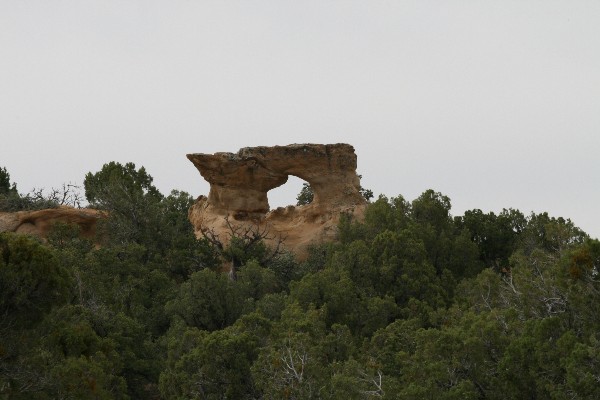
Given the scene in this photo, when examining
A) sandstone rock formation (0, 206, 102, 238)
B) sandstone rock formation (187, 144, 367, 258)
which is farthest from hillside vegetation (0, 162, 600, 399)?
sandstone rock formation (187, 144, 367, 258)

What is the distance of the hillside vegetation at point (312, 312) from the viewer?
25.4 m

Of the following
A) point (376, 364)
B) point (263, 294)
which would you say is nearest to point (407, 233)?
point (263, 294)

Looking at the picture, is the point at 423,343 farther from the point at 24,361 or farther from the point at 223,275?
the point at 223,275

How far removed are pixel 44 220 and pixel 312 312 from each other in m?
21.5

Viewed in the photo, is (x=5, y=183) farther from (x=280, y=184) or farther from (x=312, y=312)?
(x=312, y=312)

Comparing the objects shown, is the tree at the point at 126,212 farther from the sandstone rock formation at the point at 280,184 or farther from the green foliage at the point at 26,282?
the green foliage at the point at 26,282

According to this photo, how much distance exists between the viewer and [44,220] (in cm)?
5097

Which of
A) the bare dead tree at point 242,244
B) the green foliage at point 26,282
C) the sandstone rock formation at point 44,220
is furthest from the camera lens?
the sandstone rock formation at point 44,220

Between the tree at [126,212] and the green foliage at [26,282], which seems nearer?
the green foliage at [26,282]

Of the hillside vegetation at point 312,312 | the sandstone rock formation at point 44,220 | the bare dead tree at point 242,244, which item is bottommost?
the hillside vegetation at point 312,312

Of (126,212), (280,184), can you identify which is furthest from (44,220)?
(280,184)

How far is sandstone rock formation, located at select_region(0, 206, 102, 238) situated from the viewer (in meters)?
50.8

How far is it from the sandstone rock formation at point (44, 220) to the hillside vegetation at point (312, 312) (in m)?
1.07

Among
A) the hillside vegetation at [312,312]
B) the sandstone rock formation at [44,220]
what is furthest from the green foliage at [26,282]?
the sandstone rock formation at [44,220]
